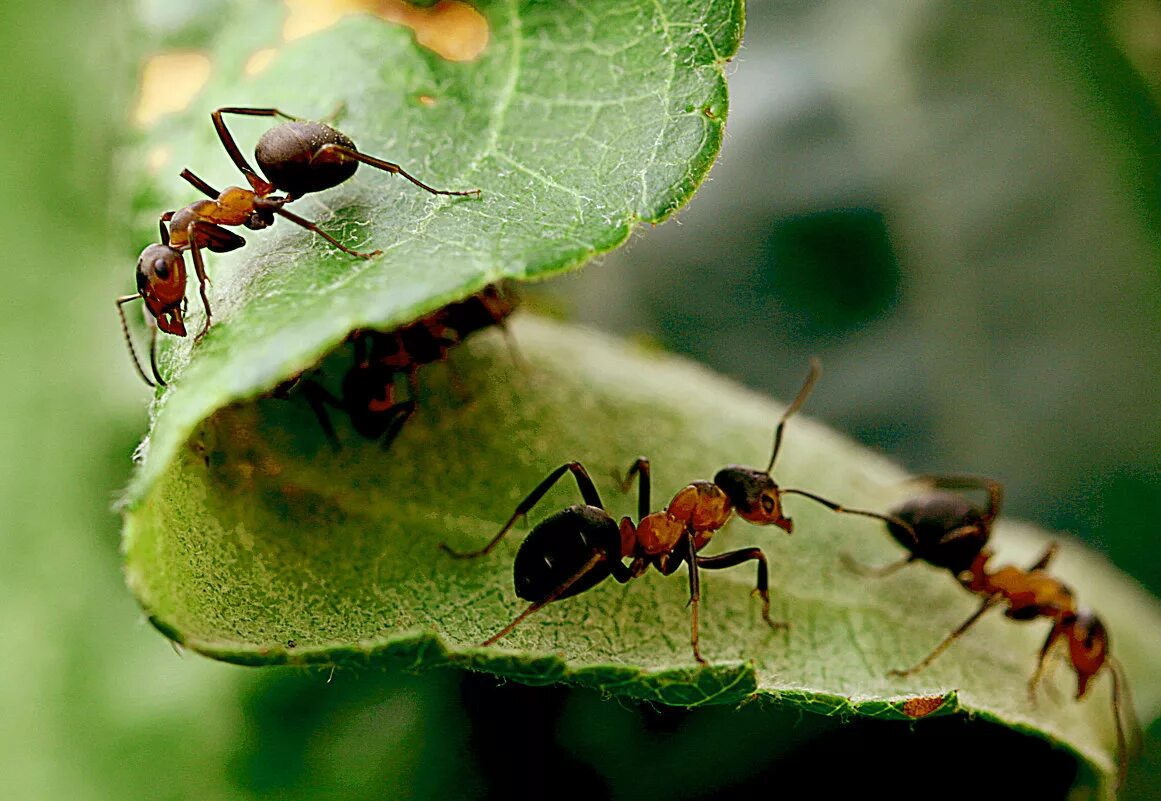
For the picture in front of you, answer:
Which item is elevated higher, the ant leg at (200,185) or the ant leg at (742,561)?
the ant leg at (200,185)

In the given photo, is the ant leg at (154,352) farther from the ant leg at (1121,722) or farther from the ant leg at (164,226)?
the ant leg at (1121,722)

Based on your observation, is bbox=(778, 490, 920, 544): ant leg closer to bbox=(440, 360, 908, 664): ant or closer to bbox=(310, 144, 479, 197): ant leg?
bbox=(440, 360, 908, 664): ant

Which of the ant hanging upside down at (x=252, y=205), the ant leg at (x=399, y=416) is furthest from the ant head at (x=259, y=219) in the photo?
the ant leg at (x=399, y=416)

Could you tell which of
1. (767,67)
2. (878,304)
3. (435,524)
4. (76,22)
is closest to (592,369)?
(435,524)

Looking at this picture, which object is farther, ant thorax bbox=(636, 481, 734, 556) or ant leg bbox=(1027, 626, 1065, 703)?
ant leg bbox=(1027, 626, 1065, 703)

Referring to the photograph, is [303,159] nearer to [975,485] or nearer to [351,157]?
[351,157]

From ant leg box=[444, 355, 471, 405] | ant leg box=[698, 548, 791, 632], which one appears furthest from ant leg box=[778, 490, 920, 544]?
ant leg box=[444, 355, 471, 405]

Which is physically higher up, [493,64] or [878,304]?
[493,64]

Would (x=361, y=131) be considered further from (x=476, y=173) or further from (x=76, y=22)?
(x=76, y=22)
